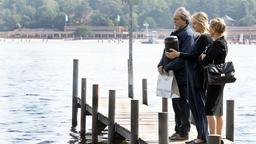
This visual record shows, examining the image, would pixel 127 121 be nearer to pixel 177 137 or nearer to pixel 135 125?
pixel 135 125

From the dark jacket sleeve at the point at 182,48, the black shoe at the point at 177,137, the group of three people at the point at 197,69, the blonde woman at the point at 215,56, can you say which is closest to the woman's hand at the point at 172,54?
the group of three people at the point at 197,69

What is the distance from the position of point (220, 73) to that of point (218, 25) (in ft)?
2.21

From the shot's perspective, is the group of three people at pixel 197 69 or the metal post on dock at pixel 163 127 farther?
the metal post on dock at pixel 163 127

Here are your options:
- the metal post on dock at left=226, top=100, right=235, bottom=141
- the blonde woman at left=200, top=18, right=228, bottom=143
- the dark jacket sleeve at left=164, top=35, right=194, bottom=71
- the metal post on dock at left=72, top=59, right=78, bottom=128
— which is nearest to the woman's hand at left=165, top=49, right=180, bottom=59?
the dark jacket sleeve at left=164, top=35, right=194, bottom=71

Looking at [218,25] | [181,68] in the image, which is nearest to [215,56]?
[218,25]

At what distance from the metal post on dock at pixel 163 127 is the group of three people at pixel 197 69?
432 mm

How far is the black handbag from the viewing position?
9789 mm

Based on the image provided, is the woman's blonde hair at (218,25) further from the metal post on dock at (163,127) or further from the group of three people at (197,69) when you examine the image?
the metal post on dock at (163,127)

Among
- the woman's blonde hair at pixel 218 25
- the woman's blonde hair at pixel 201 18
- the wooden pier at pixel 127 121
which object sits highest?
the woman's blonde hair at pixel 201 18

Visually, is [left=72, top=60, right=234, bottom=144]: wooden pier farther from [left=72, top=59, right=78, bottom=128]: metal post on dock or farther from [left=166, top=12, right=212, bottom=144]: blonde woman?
[left=166, top=12, right=212, bottom=144]: blonde woman

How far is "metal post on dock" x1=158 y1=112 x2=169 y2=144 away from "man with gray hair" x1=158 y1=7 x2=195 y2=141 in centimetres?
72

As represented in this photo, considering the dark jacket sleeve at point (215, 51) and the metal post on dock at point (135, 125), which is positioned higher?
the dark jacket sleeve at point (215, 51)

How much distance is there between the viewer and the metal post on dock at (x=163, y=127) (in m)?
9.99

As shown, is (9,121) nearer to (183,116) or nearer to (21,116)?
(21,116)
